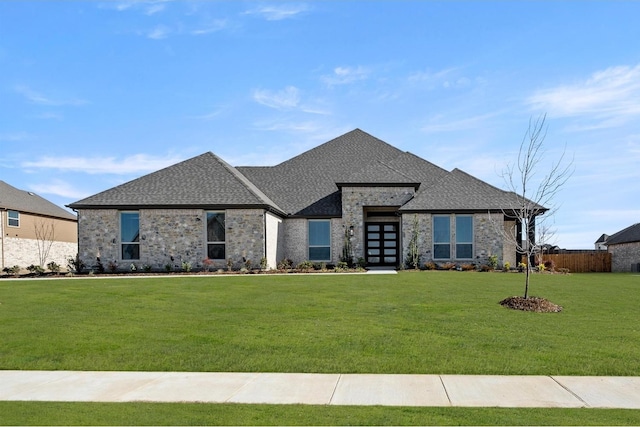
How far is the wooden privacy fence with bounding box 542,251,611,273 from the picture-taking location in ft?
119

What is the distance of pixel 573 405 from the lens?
6984 millimetres

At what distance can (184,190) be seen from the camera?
28.4 meters

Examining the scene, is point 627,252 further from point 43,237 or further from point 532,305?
point 43,237

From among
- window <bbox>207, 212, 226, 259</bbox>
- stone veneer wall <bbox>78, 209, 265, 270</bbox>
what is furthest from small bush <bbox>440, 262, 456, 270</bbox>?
window <bbox>207, 212, 226, 259</bbox>

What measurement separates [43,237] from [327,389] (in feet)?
124

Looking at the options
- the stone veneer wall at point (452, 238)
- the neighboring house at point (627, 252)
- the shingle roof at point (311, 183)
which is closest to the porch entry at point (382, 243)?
the shingle roof at point (311, 183)

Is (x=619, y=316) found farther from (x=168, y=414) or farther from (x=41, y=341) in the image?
(x=41, y=341)

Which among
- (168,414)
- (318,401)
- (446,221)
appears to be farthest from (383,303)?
(446,221)

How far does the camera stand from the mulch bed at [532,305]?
14180 millimetres

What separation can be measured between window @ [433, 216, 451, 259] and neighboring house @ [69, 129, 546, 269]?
5 centimetres

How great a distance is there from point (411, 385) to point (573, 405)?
2.09 metres

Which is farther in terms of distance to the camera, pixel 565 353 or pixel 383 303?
pixel 383 303

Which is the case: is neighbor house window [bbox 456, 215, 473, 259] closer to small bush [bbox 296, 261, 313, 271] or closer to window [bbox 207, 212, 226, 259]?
small bush [bbox 296, 261, 313, 271]

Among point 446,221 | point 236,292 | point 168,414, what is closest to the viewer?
point 168,414
